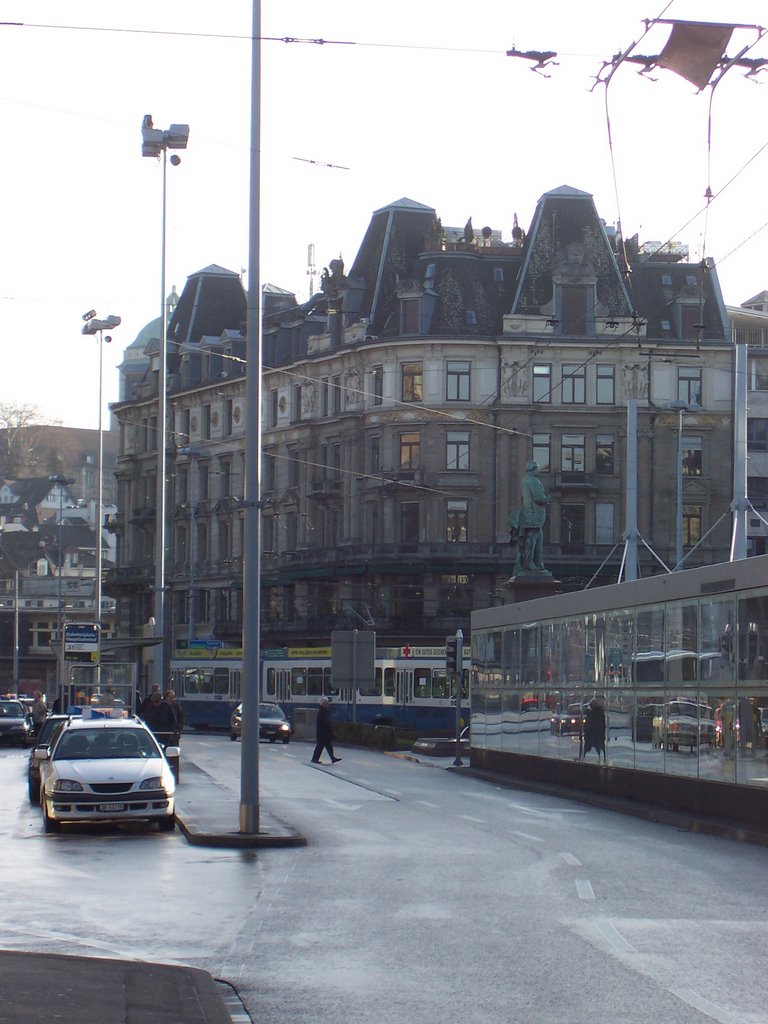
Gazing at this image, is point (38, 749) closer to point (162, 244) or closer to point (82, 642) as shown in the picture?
point (82, 642)

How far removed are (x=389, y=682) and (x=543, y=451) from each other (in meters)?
17.8

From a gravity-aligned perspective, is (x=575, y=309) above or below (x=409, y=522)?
above

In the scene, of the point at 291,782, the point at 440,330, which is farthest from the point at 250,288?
the point at 440,330

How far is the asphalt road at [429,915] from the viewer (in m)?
9.68

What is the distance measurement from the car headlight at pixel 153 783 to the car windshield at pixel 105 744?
1.31 m

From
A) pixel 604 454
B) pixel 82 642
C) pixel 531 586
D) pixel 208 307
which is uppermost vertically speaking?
pixel 208 307

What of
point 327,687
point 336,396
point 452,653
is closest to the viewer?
point 452,653

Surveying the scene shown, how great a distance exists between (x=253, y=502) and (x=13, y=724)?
3804 cm

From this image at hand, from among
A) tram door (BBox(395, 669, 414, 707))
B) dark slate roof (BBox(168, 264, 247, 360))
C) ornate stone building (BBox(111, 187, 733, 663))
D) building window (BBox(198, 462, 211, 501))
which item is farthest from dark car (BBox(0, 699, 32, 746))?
dark slate roof (BBox(168, 264, 247, 360))

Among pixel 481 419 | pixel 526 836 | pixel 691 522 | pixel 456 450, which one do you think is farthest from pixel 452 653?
pixel 691 522

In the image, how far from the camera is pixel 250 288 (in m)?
20.4

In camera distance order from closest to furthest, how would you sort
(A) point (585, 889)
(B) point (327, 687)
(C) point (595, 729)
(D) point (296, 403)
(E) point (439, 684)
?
1. (A) point (585, 889)
2. (C) point (595, 729)
3. (E) point (439, 684)
4. (B) point (327, 687)
5. (D) point (296, 403)

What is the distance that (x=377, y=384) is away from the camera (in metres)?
75.7

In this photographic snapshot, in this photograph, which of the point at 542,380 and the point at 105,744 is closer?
the point at 105,744
